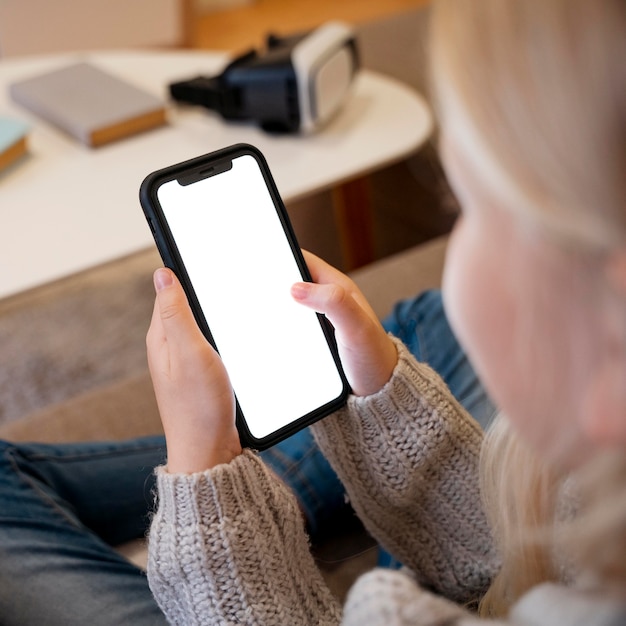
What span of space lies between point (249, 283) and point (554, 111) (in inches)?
11.5

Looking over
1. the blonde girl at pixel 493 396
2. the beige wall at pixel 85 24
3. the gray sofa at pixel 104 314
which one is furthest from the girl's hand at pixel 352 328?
the beige wall at pixel 85 24

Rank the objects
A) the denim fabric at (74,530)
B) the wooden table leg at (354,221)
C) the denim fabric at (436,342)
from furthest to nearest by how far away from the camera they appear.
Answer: the wooden table leg at (354,221) → the denim fabric at (436,342) → the denim fabric at (74,530)

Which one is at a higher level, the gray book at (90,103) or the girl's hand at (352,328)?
the gray book at (90,103)

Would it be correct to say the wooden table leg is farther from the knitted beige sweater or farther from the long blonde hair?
the long blonde hair

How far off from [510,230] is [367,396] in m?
0.26

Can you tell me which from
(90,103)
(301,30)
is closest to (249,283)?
(90,103)

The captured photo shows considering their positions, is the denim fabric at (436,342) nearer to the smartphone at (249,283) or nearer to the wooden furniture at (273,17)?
the smartphone at (249,283)

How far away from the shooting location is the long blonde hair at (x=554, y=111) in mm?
291

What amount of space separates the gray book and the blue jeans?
0.50 meters

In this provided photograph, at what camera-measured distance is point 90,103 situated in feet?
3.74

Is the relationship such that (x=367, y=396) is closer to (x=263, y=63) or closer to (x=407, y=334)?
(x=407, y=334)

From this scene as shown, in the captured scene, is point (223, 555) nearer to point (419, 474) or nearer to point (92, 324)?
point (419, 474)

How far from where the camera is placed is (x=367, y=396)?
0.57 m

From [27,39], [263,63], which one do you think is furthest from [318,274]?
Answer: [27,39]
